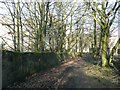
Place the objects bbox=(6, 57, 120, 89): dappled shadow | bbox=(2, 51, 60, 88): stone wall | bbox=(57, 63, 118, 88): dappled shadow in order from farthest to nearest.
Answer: bbox=(6, 57, 120, 89): dappled shadow < bbox=(57, 63, 118, 88): dappled shadow < bbox=(2, 51, 60, 88): stone wall

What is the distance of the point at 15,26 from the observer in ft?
116

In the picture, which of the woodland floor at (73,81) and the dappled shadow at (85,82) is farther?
the woodland floor at (73,81)

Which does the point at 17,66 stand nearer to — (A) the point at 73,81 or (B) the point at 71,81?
(B) the point at 71,81

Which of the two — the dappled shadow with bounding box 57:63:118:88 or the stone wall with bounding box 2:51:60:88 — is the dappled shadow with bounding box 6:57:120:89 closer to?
the dappled shadow with bounding box 57:63:118:88

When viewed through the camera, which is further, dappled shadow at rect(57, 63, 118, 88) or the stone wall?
dappled shadow at rect(57, 63, 118, 88)

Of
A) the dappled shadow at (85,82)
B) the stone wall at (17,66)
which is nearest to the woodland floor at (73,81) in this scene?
the dappled shadow at (85,82)

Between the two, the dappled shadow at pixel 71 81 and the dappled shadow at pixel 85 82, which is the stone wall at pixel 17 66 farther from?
the dappled shadow at pixel 85 82

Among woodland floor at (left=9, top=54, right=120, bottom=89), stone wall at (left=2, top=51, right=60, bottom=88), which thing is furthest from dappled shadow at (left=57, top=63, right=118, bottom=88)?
stone wall at (left=2, top=51, right=60, bottom=88)

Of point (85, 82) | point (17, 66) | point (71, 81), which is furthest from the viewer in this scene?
point (17, 66)

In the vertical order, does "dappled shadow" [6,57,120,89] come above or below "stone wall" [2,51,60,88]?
below

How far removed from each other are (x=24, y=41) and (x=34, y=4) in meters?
5.55

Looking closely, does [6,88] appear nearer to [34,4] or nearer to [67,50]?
[34,4]

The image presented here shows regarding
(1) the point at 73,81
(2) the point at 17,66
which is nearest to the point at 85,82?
(1) the point at 73,81

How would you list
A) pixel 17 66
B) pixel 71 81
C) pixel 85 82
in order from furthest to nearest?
pixel 17 66 → pixel 71 81 → pixel 85 82
